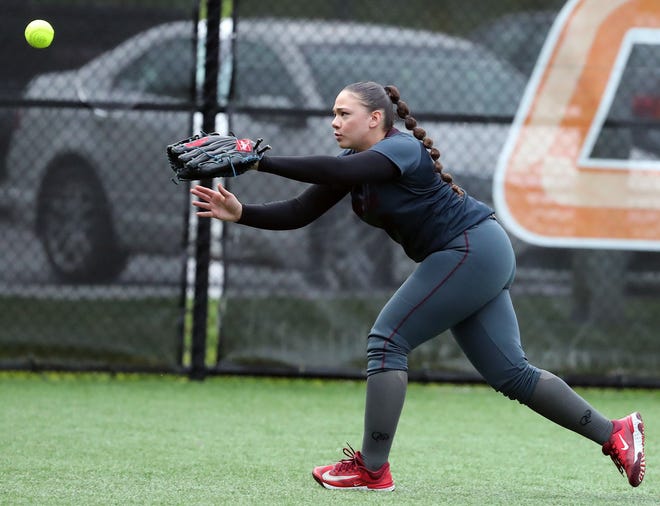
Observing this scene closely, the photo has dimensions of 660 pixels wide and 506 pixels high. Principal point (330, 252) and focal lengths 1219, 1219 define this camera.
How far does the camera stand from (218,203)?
4.39m

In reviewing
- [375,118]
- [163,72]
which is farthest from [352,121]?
[163,72]

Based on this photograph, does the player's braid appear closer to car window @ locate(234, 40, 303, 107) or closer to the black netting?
car window @ locate(234, 40, 303, 107)

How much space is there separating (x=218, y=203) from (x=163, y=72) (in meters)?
2.90

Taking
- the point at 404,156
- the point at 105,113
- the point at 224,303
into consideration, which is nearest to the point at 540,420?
the point at 224,303

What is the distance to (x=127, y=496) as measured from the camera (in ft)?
13.3

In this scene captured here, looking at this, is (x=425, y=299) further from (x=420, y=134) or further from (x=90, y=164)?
(x=90, y=164)

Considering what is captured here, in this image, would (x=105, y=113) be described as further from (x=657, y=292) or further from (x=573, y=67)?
(x=657, y=292)

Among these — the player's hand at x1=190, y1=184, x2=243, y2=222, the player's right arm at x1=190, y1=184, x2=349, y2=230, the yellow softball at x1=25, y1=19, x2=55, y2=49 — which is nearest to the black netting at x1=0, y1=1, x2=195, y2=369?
the yellow softball at x1=25, y1=19, x2=55, y2=49

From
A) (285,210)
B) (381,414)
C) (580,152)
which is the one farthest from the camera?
(580,152)

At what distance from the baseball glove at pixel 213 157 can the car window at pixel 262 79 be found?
3.00 m

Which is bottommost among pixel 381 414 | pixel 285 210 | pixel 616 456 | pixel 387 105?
pixel 616 456

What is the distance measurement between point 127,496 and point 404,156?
4.89ft

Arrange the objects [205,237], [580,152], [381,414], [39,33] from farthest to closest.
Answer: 1. [205,237]
2. [580,152]
3. [39,33]
4. [381,414]

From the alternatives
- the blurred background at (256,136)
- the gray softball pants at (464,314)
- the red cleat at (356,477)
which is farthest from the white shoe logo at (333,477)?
the blurred background at (256,136)
